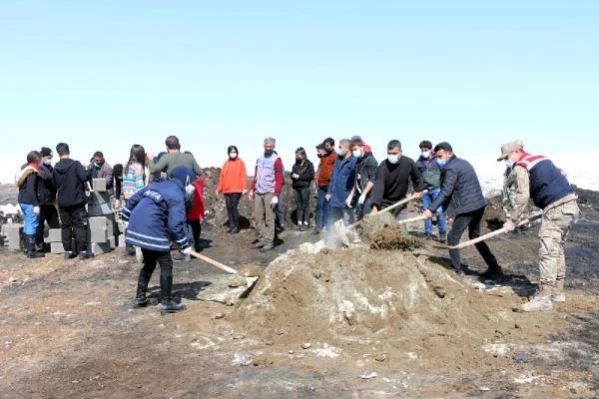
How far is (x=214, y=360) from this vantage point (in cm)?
512

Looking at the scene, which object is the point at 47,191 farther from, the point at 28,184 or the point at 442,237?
the point at 442,237

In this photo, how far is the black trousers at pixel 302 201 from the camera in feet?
42.4

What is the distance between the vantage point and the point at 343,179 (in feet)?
32.3

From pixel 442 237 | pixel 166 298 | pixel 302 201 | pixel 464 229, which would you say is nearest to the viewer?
pixel 166 298

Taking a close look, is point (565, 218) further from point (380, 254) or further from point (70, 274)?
point (70, 274)

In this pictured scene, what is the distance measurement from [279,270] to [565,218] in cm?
355

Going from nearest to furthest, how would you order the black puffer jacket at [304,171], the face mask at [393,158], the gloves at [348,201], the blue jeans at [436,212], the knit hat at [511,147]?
1. the knit hat at [511,147]
2. the face mask at [393,158]
3. the gloves at [348,201]
4. the blue jeans at [436,212]
5. the black puffer jacket at [304,171]

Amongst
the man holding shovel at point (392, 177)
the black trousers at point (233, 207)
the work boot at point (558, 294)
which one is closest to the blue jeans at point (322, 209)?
the black trousers at point (233, 207)

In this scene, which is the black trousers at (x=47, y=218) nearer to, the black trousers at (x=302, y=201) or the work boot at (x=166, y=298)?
the black trousers at (x=302, y=201)

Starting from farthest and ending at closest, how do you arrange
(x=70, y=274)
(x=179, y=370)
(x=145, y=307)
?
(x=70, y=274) → (x=145, y=307) → (x=179, y=370)

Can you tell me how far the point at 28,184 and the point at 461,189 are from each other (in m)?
8.18

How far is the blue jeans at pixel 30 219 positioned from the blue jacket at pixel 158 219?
532cm

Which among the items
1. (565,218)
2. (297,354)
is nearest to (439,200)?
(565,218)

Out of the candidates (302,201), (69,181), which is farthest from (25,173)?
(302,201)
